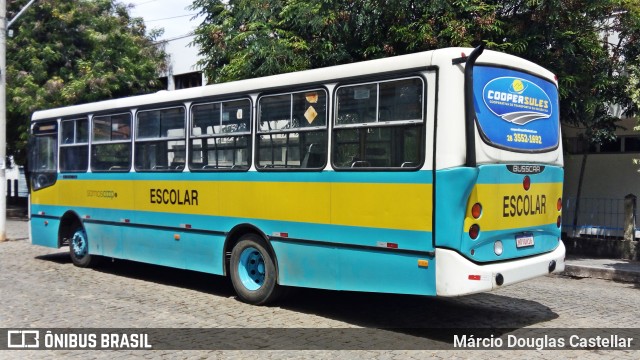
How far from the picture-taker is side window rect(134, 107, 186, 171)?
376 inches

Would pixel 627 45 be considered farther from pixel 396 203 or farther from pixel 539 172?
pixel 396 203

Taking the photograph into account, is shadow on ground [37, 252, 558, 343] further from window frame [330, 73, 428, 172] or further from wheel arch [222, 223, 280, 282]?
window frame [330, 73, 428, 172]

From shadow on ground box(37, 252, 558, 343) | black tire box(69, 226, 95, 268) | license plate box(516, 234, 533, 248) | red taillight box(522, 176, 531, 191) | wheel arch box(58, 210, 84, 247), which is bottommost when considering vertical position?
shadow on ground box(37, 252, 558, 343)

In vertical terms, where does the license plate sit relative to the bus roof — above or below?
below

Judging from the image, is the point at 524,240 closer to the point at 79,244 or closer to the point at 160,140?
the point at 160,140

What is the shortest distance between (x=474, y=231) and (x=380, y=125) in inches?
59.1

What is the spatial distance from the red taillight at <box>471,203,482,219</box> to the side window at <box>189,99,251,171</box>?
3244 millimetres

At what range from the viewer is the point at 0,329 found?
7.19 meters

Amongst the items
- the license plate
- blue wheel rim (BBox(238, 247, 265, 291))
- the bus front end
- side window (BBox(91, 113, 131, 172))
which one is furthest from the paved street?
side window (BBox(91, 113, 131, 172))

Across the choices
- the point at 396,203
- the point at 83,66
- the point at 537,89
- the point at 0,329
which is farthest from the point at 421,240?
the point at 83,66

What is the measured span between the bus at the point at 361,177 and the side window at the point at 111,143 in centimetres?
20

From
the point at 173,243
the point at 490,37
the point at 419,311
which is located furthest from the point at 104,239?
the point at 490,37

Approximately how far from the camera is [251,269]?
28.5 feet

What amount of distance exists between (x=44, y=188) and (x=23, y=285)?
299 centimetres
